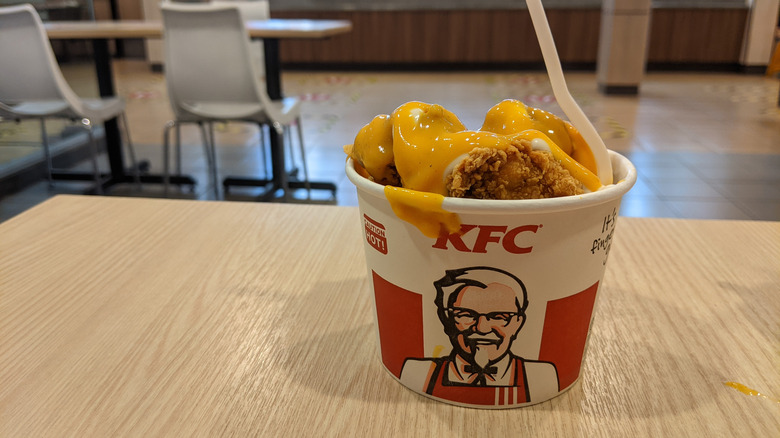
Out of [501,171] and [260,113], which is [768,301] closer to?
[501,171]

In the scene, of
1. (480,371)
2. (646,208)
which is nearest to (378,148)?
(480,371)

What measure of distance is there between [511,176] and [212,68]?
7.70 ft

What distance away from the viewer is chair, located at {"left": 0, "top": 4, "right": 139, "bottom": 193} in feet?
8.08

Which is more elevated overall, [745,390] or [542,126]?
[542,126]

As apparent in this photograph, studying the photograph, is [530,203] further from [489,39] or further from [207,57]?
[489,39]

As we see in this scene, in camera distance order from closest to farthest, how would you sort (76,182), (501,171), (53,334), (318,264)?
1. (501,171)
2. (53,334)
3. (318,264)
4. (76,182)

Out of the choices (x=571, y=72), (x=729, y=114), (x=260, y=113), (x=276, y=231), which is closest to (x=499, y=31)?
(x=571, y=72)

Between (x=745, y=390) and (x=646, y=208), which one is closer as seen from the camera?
(x=745, y=390)

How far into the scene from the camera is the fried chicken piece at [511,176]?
1.19 feet

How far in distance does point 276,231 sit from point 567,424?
43 cm

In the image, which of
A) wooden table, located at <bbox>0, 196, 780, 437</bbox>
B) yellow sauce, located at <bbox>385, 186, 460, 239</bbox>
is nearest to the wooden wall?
wooden table, located at <bbox>0, 196, 780, 437</bbox>

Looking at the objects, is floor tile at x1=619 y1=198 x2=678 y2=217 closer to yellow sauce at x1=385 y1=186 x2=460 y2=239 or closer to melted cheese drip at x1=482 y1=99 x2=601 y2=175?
melted cheese drip at x1=482 y1=99 x2=601 y2=175

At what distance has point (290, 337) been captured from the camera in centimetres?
50

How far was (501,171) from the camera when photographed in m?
0.37
